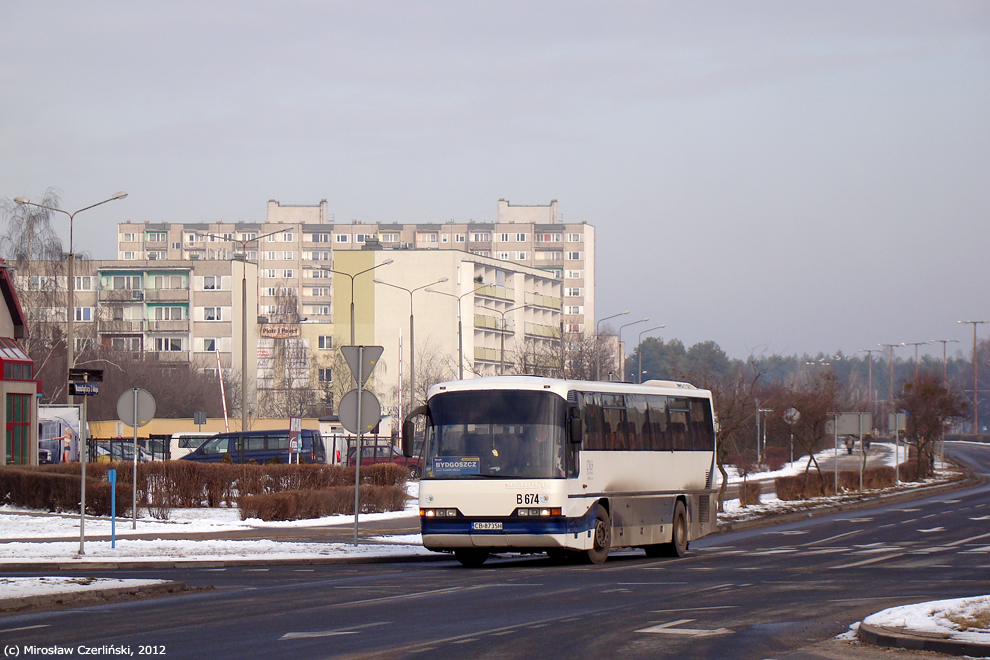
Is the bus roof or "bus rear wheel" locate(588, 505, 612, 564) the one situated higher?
the bus roof

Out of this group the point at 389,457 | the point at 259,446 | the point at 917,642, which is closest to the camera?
the point at 917,642

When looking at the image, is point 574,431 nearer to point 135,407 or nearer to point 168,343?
point 135,407

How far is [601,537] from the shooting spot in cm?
2170

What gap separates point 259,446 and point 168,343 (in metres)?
74.8

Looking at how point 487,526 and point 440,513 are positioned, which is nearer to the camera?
point 487,526

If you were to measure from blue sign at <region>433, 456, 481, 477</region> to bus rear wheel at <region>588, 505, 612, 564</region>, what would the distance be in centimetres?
225

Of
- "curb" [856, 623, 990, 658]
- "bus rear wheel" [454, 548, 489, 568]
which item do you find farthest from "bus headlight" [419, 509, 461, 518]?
"curb" [856, 623, 990, 658]

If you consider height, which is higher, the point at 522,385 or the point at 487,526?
the point at 522,385

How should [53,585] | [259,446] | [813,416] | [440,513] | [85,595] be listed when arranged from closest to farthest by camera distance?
1. [85,595]
2. [53,585]
3. [440,513]
4. [813,416]
5. [259,446]

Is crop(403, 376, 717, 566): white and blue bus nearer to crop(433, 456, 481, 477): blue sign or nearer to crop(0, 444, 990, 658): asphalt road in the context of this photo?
crop(433, 456, 481, 477): blue sign

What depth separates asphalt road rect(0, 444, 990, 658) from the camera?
430 inches

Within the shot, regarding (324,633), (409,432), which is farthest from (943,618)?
(409,432)

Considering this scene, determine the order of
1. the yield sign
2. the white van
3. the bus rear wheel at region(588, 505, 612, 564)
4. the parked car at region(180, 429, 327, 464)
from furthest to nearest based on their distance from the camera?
the white van < the parked car at region(180, 429, 327, 464) < the yield sign < the bus rear wheel at region(588, 505, 612, 564)

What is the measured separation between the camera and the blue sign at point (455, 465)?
2088 centimetres
